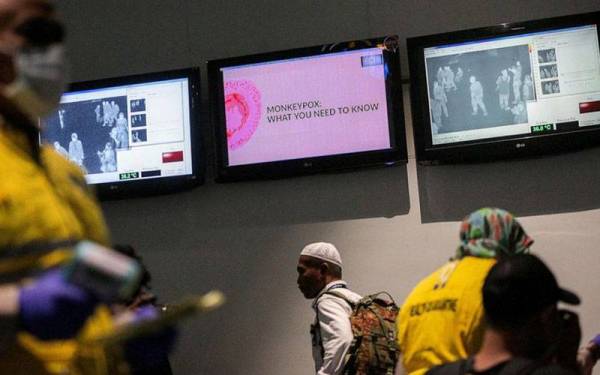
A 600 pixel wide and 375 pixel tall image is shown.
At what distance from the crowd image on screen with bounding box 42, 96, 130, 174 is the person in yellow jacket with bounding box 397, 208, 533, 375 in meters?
3.57

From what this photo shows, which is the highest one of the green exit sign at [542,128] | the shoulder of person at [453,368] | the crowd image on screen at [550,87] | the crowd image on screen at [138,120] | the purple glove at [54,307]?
the crowd image on screen at [138,120]

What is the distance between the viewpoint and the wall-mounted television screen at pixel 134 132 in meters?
6.01

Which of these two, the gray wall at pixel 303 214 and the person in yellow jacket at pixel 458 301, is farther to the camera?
the gray wall at pixel 303 214

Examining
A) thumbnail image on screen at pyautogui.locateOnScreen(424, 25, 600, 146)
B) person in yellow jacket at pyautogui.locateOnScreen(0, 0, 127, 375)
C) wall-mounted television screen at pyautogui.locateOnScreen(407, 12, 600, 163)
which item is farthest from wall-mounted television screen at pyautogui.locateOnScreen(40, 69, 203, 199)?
person in yellow jacket at pyautogui.locateOnScreen(0, 0, 127, 375)

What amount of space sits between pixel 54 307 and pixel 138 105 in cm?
504

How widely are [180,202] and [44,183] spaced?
4.77 meters

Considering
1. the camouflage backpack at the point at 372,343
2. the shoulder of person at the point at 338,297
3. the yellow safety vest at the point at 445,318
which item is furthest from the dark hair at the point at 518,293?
the shoulder of person at the point at 338,297

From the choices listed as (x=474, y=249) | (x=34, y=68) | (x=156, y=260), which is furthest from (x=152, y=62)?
(x=34, y=68)

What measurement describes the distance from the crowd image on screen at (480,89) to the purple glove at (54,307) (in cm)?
463

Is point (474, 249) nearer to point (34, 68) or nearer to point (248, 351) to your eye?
point (34, 68)

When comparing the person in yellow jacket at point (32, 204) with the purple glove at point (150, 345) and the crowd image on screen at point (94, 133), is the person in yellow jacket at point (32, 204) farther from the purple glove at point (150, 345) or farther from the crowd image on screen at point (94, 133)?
the crowd image on screen at point (94, 133)

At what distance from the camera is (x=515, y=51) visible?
18.5 ft

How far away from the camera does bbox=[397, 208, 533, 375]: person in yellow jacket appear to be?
276cm

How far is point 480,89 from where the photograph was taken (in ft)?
18.6
